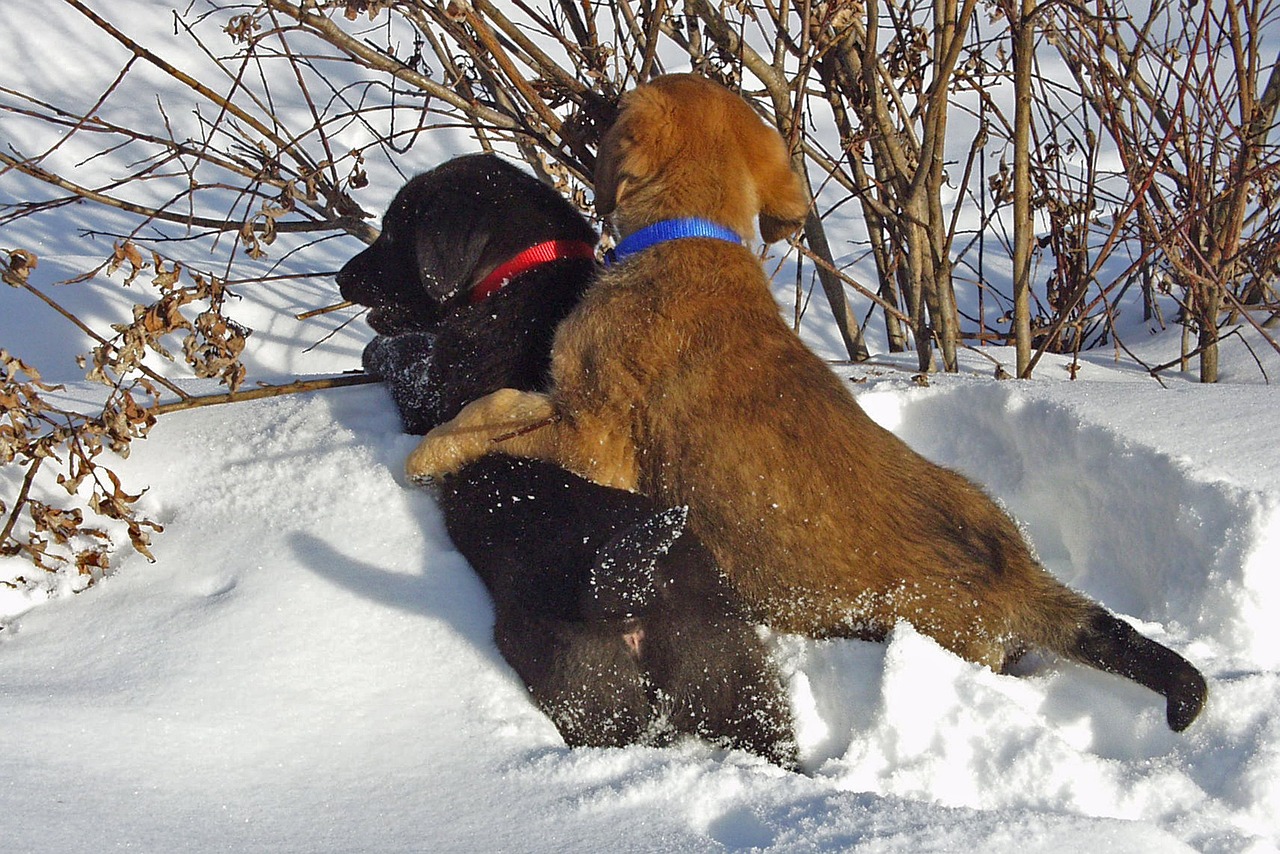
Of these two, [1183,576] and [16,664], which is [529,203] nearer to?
[16,664]

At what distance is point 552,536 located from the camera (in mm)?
2490

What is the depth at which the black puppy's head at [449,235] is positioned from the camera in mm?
3242

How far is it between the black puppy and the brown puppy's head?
0.38 metres

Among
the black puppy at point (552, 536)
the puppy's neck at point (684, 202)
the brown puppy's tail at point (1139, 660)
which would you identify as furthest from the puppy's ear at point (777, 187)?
the brown puppy's tail at point (1139, 660)

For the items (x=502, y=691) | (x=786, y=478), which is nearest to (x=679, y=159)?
(x=786, y=478)

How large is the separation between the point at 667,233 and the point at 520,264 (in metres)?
0.54

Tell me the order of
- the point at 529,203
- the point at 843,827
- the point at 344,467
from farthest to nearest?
the point at 529,203 < the point at 344,467 < the point at 843,827

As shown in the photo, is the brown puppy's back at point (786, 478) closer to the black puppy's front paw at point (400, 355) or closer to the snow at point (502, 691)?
the snow at point (502, 691)

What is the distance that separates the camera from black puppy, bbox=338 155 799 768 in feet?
7.50

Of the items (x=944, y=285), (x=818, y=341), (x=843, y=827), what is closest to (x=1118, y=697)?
(x=843, y=827)

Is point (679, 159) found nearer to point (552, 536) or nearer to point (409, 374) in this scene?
point (409, 374)

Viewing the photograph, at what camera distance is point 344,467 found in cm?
296

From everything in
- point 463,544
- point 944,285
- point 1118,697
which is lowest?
point 1118,697

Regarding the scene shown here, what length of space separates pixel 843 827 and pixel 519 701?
2.56 feet
